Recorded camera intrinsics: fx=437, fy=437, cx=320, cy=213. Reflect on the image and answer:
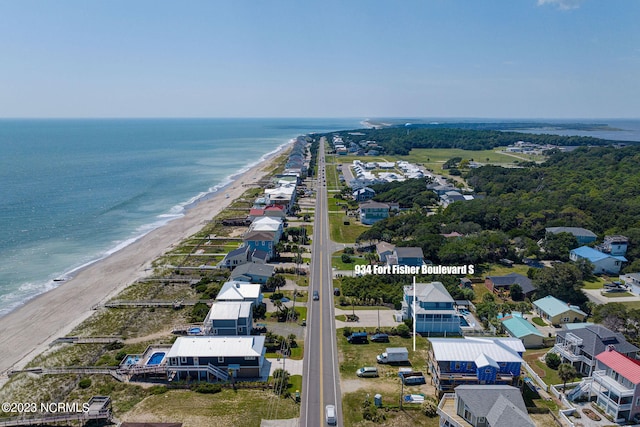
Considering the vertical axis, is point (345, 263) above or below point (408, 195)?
below

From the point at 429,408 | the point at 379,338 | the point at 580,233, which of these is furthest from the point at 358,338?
the point at 580,233

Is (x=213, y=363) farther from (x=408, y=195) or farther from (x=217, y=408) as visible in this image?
(x=408, y=195)

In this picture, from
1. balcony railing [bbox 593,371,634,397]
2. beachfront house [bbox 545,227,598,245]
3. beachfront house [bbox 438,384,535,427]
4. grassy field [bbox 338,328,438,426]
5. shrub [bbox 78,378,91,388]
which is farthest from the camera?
beachfront house [bbox 545,227,598,245]

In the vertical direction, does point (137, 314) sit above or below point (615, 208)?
below

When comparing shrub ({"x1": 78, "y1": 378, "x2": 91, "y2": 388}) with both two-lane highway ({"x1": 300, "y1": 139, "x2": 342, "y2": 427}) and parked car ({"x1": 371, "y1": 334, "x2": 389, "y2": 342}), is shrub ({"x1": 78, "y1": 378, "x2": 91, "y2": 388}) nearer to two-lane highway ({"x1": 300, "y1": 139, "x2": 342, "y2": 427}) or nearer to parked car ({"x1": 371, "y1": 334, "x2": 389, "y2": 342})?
two-lane highway ({"x1": 300, "y1": 139, "x2": 342, "y2": 427})

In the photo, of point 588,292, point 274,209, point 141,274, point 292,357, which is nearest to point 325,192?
point 274,209

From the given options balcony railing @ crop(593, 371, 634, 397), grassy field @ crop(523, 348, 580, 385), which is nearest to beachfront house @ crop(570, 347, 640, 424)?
balcony railing @ crop(593, 371, 634, 397)

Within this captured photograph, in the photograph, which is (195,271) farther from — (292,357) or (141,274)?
(292,357)
